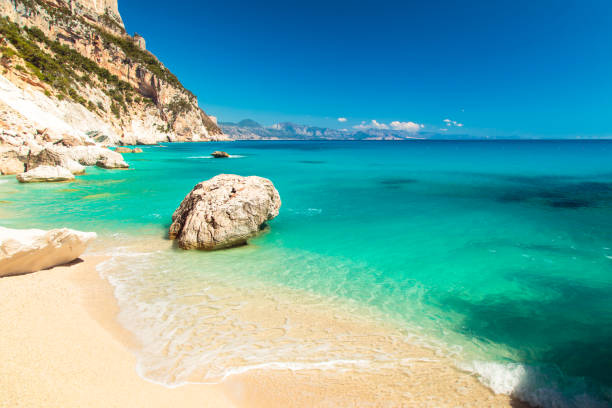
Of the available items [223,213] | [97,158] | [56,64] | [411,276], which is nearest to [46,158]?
[97,158]

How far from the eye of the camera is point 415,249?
10297 millimetres

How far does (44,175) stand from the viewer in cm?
2089

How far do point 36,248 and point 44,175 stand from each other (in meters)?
18.4

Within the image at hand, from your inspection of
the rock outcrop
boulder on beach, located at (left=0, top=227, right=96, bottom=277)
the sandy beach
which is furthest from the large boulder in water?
the rock outcrop

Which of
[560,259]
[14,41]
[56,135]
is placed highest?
[14,41]

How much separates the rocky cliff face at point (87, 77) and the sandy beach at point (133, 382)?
31972 mm

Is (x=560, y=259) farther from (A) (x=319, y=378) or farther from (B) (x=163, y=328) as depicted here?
(B) (x=163, y=328)

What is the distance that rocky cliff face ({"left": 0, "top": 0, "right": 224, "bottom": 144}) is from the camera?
47062 millimetres

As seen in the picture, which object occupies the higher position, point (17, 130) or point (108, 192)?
point (17, 130)

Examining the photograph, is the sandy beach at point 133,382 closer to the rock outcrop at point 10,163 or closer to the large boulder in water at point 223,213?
the large boulder in water at point 223,213

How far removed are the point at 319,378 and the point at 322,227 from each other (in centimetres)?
857

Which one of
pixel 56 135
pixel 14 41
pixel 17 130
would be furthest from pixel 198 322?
pixel 14 41

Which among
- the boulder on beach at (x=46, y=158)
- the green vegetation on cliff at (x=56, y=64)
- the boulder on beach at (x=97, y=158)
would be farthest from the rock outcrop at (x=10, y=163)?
the green vegetation on cliff at (x=56, y=64)

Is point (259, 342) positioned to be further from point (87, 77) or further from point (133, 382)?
point (87, 77)
